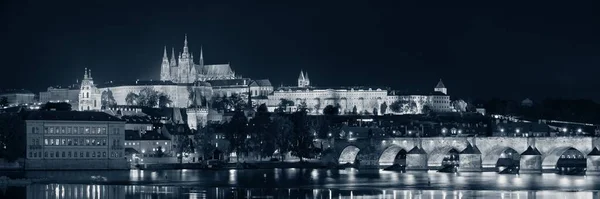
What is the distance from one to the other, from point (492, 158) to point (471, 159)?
2.66 meters

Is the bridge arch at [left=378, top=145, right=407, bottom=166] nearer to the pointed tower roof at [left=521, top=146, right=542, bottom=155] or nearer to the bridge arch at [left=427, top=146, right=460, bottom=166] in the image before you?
the bridge arch at [left=427, top=146, right=460, bottom=166]

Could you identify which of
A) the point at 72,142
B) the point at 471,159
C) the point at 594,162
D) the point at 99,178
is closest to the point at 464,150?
the point at 471,159

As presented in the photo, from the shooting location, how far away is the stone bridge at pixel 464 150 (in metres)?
85.9

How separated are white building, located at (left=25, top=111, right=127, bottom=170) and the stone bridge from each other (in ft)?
62.3

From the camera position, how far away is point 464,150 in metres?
90.0

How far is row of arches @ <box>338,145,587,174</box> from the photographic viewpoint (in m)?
89.7

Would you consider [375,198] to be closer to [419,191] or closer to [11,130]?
[419,191]

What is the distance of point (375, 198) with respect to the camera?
60.2 meters

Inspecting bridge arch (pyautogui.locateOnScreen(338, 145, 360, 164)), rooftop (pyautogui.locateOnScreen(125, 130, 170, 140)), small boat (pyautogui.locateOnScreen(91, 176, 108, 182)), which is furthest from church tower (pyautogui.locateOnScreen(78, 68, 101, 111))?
small boat (pyautogui.locateOnScreen(91, 176, 108, 182))

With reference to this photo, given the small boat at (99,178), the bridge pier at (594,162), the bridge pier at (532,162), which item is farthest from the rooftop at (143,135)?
the bridge pier at (594,162)

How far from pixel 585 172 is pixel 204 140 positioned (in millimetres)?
36565

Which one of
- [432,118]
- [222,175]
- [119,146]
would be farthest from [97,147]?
[432,118]

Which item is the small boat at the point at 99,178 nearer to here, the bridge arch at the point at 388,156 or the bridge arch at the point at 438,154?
the bridge arch at the point at 438,154

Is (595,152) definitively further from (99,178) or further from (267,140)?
(267,140)
